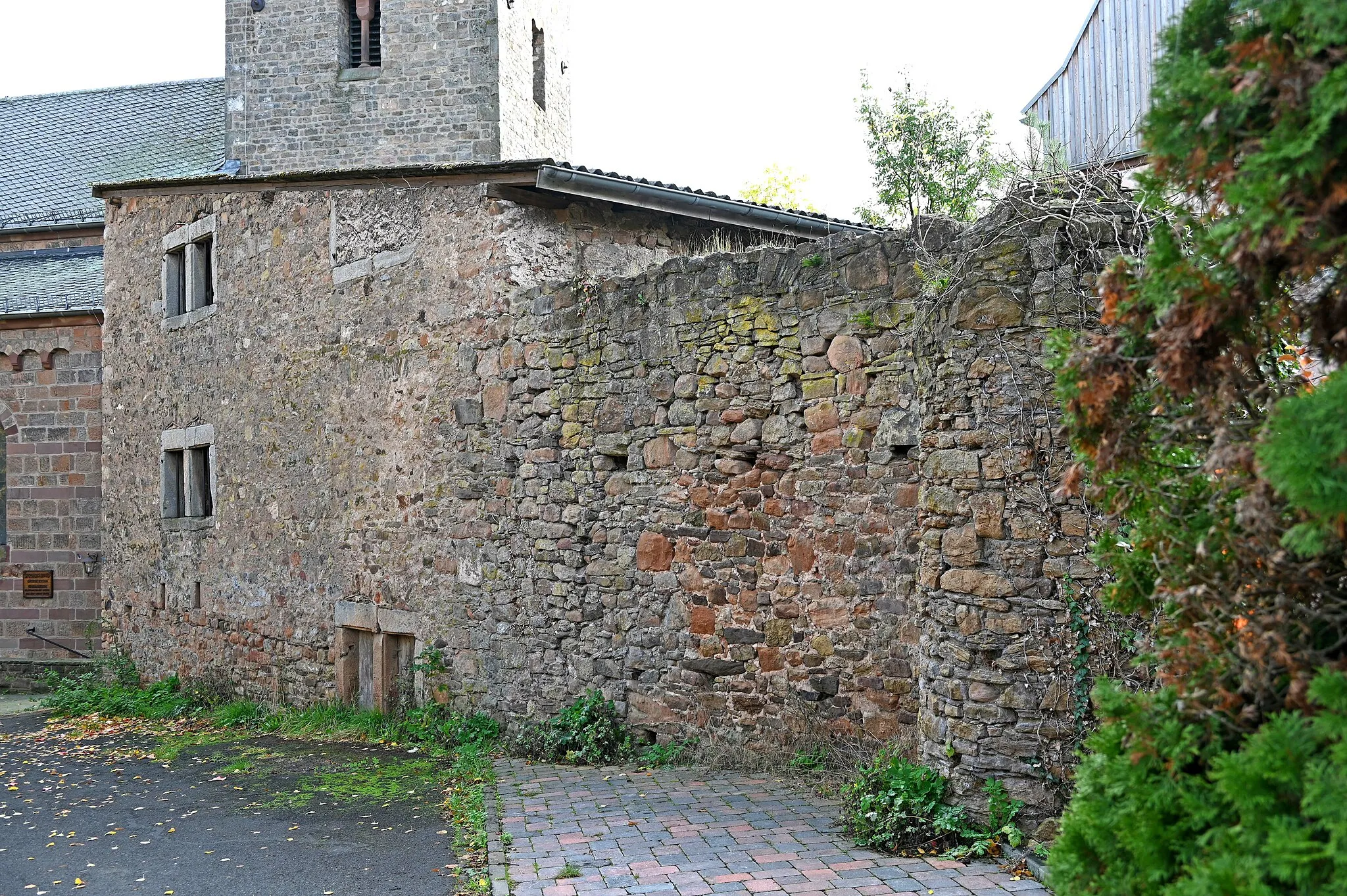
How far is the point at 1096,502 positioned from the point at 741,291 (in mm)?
3992

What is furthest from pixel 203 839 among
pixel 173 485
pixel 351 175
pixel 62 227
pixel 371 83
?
pixel 371 83

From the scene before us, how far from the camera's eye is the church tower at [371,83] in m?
17.1

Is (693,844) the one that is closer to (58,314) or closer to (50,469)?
(50,469)

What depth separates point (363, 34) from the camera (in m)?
17.5

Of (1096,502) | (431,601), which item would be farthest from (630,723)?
(1096,502)

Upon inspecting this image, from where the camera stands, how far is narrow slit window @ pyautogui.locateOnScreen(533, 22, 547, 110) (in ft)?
63.2

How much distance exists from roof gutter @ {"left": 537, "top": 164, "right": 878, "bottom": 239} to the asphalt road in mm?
4222

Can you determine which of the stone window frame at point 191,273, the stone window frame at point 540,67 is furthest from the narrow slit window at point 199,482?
the stone window frame at point 540,67

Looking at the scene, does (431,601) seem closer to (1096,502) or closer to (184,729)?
(184,729)

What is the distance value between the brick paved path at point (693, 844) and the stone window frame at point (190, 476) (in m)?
5.78

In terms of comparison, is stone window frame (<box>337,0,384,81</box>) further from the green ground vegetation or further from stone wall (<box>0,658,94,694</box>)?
the green ground vegetation

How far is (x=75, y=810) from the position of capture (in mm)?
7055

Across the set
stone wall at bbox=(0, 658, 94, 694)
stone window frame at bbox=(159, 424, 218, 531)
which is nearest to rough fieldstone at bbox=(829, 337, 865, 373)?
stone window frame at bbox=(159, 424, 218, 531)

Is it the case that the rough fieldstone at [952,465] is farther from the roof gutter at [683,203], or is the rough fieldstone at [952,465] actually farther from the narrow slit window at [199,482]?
the narrow slit window at [199,482]
